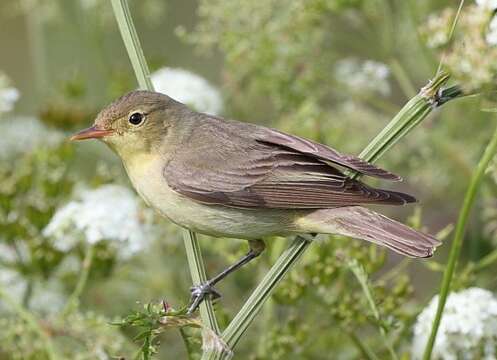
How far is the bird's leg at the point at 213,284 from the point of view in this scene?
2611mm

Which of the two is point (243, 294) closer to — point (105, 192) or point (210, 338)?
point (105, 192)

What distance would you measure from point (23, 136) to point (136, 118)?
1.55 m

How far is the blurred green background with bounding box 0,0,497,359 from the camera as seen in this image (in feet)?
10.1

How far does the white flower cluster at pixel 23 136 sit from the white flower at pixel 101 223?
942 mm

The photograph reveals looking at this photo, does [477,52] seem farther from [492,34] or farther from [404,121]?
[404,121]

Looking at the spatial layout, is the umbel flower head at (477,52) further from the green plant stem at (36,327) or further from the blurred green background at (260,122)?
the green plant stem at (36,327)

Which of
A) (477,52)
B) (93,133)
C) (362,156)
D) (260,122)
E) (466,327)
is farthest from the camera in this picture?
(260,122)

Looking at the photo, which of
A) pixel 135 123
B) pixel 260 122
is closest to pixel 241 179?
pixel 135 123

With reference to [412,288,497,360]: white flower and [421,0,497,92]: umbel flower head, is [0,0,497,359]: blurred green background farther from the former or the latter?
[412,288,497,360]: white flower

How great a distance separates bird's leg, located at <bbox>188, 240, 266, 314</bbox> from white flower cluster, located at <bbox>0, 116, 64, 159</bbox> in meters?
1.59

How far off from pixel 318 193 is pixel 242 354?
55.6 inches

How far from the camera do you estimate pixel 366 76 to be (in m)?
4.45

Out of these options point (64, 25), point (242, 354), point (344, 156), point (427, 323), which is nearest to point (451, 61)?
point (344, 156)

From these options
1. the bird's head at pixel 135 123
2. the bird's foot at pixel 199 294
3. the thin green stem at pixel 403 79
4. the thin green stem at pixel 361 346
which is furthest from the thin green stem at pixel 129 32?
the thin green stem at pixel 403 79
